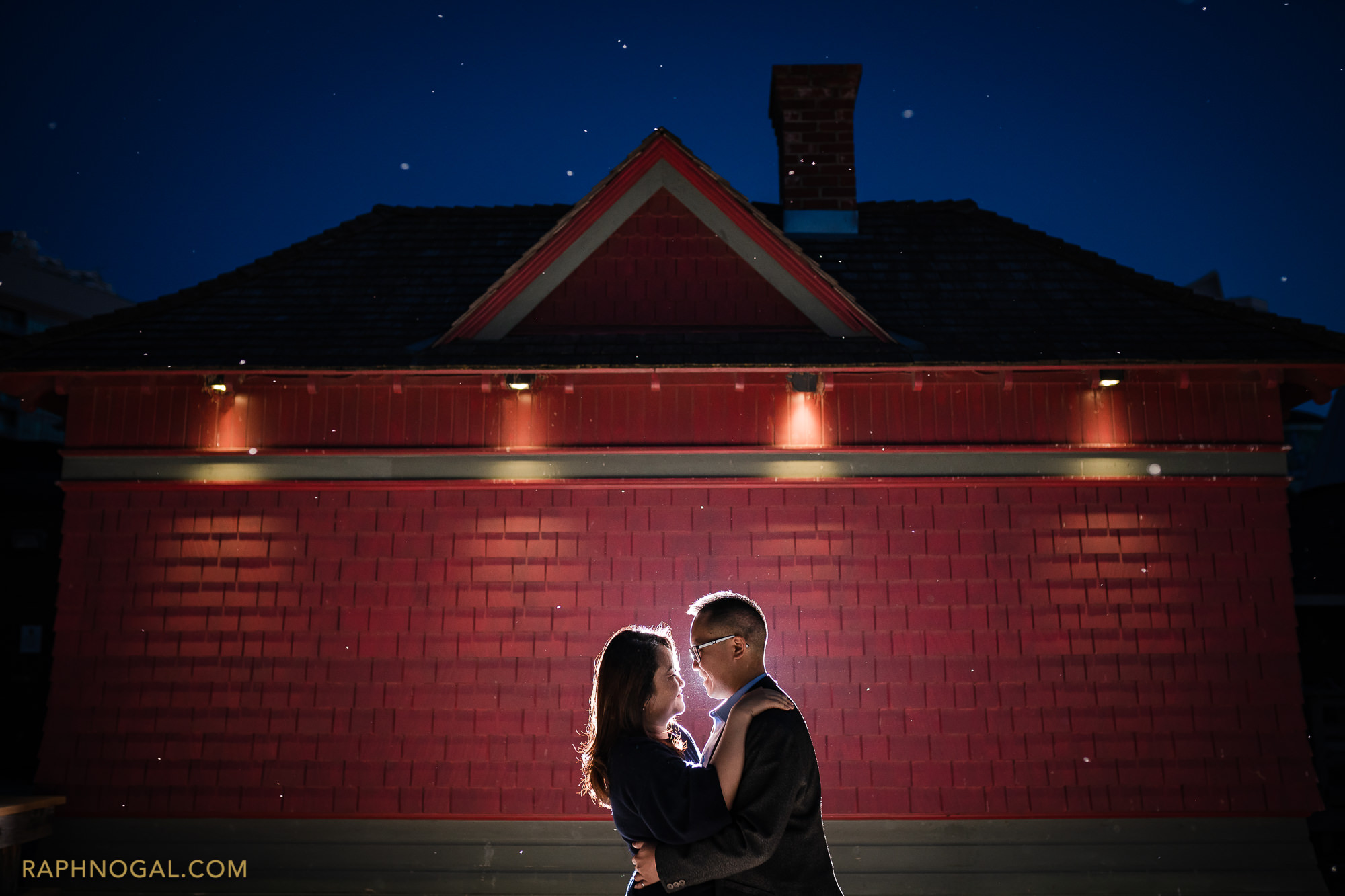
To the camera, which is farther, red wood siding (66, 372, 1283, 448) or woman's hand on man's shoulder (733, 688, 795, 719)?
red wood siding (66, 372, 1283, 448)

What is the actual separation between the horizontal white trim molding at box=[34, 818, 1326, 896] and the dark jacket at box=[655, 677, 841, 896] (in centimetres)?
468

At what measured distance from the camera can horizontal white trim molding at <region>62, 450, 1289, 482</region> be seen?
7715mm

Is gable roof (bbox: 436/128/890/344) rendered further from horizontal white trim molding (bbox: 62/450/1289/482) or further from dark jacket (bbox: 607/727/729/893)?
dark jacket (bbox: 607/727/729/893)

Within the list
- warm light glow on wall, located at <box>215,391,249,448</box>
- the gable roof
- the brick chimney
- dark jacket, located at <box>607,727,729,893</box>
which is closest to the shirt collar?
dark jacket, located at <box>607,727,729,893</box>

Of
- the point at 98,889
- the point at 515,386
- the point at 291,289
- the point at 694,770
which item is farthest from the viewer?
the point at 291,289

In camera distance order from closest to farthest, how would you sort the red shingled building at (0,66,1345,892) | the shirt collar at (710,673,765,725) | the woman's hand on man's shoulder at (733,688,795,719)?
the woman's hand on man's shoulder at (733,688,795,719), the shirt collar at (710,673,765,725), the red shingled building at (0,66,1345,892)

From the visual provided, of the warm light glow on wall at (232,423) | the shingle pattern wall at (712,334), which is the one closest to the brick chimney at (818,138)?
the shingle pattern wall at (712,334)

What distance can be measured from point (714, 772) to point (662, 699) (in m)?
0.32

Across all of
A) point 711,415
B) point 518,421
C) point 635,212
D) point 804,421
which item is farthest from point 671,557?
point 635,212

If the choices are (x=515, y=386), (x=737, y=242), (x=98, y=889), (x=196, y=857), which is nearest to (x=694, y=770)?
(x=515, y=386)

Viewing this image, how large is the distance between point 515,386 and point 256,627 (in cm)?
324

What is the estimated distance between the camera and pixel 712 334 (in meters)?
7.88

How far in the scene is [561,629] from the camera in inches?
295

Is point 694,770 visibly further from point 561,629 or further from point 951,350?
point 951,350
